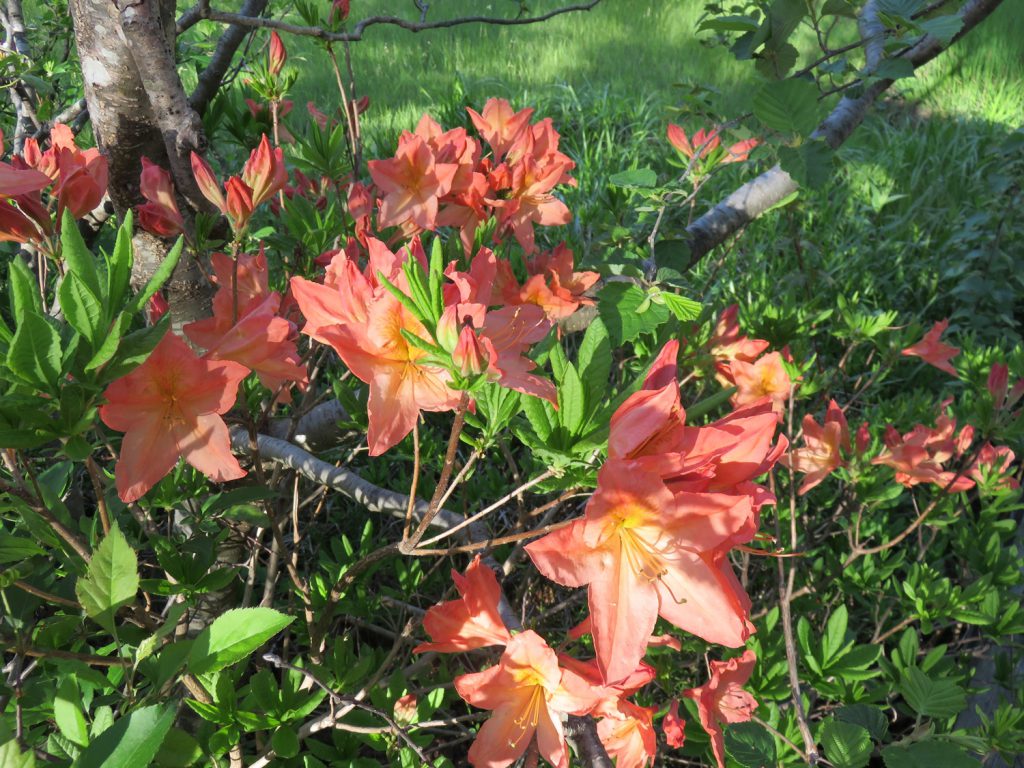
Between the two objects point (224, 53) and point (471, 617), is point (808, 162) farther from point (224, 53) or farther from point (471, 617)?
point (224, 53)

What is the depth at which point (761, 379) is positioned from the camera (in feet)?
4.18

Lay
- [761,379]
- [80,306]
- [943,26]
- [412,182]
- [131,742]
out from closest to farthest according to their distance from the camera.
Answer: [131,742]
[80,306]
[943,26]
[412,182]
[761,379]

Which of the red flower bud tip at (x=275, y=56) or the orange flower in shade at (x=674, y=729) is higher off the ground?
the red flower bud tip at (x=275, y=56)

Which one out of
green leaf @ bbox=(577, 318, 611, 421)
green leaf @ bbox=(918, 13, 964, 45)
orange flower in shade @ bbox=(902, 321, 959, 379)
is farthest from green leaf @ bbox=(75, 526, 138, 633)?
orange flower in shade @ bbox=(902, 321, 959, 379)

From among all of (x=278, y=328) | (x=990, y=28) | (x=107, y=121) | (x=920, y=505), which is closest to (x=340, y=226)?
(x=107, y=121)

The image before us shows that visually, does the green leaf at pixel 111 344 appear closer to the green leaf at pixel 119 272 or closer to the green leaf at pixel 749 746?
the green leaf at pixel 119 272

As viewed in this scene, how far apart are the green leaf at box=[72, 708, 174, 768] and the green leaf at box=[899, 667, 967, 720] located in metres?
0.76

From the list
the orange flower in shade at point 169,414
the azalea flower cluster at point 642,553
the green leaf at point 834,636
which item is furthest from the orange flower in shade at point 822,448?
the orange flower in shade at point 169,414

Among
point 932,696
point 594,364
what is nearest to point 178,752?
point 594,364

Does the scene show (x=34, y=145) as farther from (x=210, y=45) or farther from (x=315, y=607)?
(x=210, y=45)

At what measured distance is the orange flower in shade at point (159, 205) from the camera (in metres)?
0.88

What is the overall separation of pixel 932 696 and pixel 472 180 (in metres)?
0.84

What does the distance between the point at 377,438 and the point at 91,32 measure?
674 millimetres

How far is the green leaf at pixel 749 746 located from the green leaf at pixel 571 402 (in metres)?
0.33
